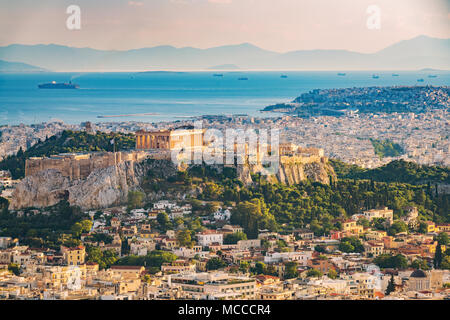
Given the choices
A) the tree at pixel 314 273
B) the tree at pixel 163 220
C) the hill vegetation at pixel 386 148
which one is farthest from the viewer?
the hill vegetation at pixel 386 148

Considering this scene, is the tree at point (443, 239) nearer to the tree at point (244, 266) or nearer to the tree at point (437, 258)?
the tree at point (437, 258)

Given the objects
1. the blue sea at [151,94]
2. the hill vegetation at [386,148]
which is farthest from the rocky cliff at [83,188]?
the hill vegetation at [386,148]

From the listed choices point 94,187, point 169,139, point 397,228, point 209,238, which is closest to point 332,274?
point 209,238

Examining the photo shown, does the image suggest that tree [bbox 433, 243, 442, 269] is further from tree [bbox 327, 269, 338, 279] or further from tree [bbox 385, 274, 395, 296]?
tree [bbox 327, 269, 338, 279]

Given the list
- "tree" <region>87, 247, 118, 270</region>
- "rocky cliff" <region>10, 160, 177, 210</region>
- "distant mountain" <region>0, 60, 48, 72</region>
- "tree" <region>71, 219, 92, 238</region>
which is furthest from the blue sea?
"tree" <region>87, 247, 118, 270</region>
